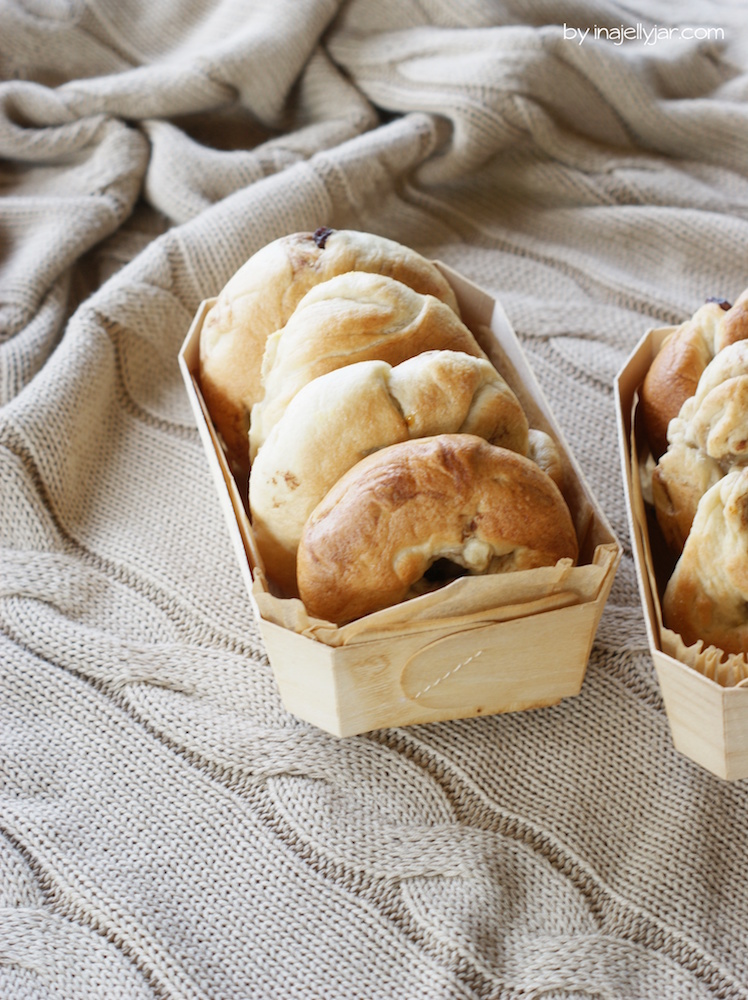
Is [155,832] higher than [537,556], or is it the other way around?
[537,556]

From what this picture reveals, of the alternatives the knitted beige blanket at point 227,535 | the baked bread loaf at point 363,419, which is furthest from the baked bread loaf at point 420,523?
the knitted beige blanket at point 227,535

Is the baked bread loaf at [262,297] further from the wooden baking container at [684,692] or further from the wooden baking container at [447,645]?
the wooden baking container at [684,692]

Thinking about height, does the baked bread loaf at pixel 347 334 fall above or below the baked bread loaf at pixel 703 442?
above

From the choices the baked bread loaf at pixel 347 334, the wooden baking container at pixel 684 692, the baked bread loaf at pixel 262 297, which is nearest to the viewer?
the wooden baking container at pixel 684 692

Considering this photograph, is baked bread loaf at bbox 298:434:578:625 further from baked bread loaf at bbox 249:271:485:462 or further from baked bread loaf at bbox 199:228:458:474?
baked bread loaf at bbox 199:228:458:474

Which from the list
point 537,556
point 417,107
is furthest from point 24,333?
point 537,556

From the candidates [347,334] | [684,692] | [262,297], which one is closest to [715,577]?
[684,692]

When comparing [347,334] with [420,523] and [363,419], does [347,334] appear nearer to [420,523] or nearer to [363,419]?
[363,419]

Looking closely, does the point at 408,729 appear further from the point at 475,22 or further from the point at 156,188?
the point at 475,22
